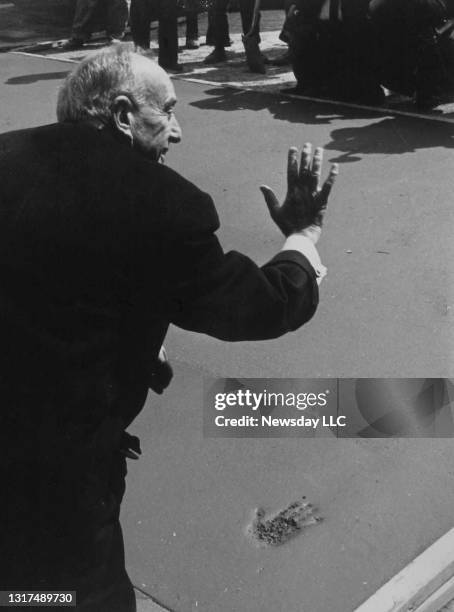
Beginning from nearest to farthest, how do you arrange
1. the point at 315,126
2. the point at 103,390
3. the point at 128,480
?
the point at 103,390 < the point at 128,480 < the point at 315,126

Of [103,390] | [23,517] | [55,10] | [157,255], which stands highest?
[157,255]

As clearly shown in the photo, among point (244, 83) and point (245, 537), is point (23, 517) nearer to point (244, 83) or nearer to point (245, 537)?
point (245, 537)

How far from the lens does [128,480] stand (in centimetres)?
413

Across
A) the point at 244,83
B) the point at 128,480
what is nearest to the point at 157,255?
the point at 128,480

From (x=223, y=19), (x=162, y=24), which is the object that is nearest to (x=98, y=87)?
(x=162, y=24)

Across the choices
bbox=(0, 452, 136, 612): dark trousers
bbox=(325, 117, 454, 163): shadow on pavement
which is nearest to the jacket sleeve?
bbox=(0, 452, 136, 612): dark trousers

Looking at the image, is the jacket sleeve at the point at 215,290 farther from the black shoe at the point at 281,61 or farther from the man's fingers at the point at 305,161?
the black shoe at the point at 281,61

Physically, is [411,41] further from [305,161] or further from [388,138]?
[305,161]

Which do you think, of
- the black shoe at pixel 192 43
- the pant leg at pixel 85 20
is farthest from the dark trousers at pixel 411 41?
the pant leg at pixel 85 20

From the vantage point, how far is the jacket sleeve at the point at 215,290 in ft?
6.71

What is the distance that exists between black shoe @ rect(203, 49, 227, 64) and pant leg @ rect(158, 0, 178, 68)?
64 cm

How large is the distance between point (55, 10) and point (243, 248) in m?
12.5

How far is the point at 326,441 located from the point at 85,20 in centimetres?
Result: 1096

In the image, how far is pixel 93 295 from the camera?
2.08 meters
